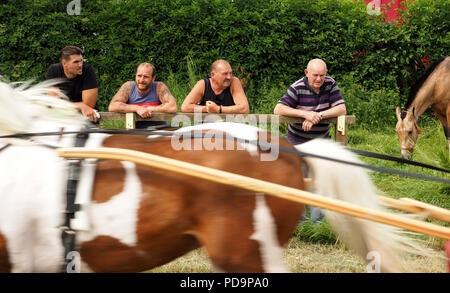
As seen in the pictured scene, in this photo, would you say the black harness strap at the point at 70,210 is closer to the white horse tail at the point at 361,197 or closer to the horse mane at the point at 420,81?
the white horse tail at the point at 361,197

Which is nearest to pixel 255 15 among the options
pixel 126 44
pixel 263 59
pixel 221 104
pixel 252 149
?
pixel 263 59

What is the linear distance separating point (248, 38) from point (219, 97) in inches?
181

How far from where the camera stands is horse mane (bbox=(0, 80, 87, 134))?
6.72ft

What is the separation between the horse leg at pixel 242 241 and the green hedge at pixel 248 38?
6.67 meters

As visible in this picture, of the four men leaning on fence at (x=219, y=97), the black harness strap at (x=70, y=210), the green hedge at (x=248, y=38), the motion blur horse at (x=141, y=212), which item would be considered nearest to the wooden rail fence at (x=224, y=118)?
the four men leaning on fence at (x=219, y=97)

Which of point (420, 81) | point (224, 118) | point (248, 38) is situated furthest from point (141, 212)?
point (248, 38)

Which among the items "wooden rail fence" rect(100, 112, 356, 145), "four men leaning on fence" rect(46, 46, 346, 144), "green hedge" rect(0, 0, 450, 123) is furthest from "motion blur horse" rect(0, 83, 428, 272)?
"green hedge" rect(0, 0, 450, 123)

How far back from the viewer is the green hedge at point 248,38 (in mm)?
8562

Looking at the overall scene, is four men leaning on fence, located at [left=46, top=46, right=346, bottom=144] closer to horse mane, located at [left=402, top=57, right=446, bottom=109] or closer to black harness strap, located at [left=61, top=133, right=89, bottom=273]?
black harness strap, located at [left=61, top=133, right=89, bottom=273]

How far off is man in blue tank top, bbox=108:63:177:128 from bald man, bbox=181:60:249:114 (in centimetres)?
25

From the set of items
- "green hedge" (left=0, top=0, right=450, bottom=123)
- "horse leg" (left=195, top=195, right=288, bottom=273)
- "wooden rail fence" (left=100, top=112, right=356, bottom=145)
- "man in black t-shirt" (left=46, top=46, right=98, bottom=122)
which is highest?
"green hedge" (left=0, top=0, right=450, bottom=123)

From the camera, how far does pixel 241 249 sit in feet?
6.10

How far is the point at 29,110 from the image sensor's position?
2160mm
